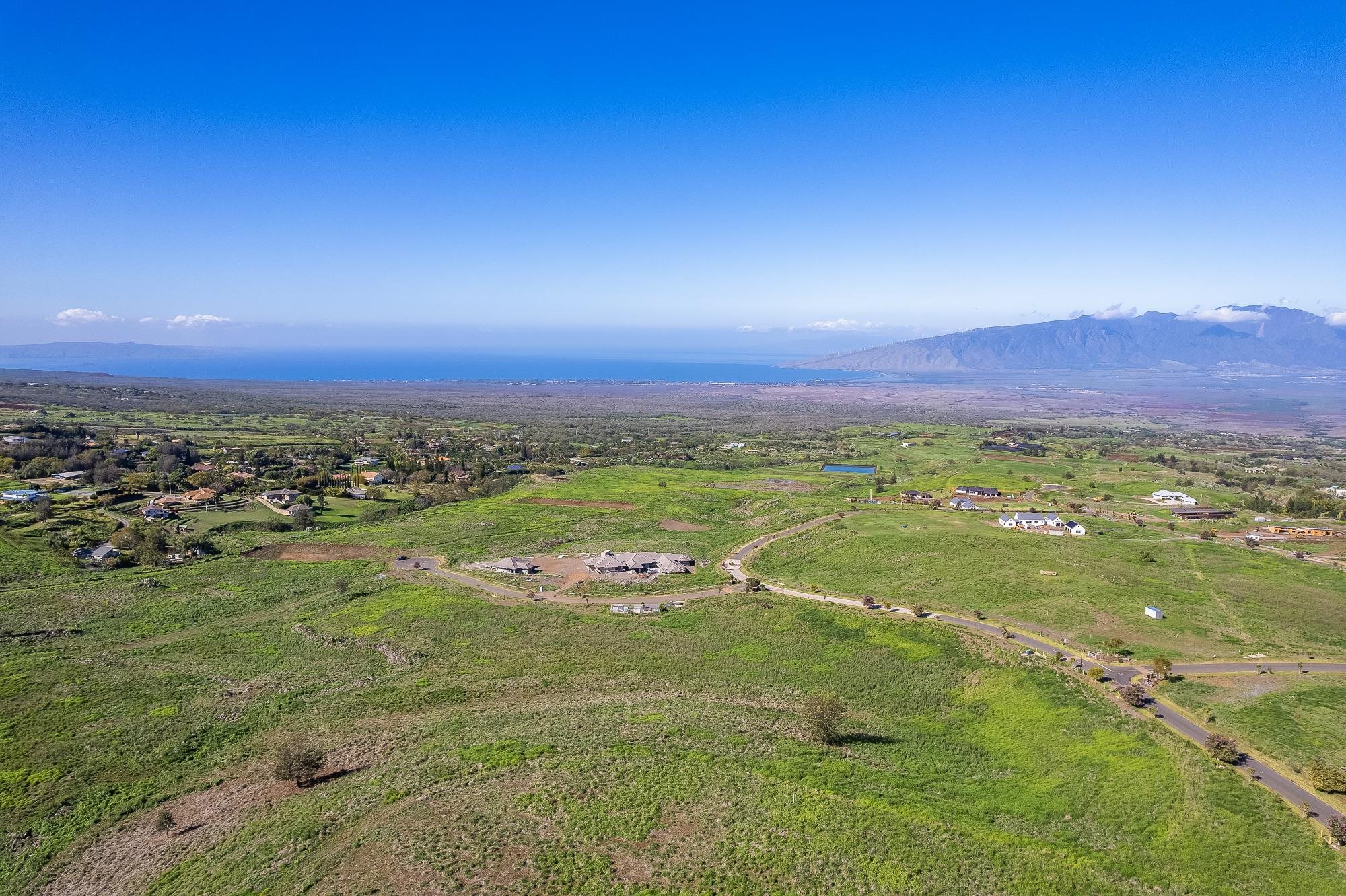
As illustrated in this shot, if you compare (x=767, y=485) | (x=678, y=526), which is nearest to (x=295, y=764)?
(x=678, y=526)

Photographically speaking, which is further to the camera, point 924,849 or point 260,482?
point 260,482

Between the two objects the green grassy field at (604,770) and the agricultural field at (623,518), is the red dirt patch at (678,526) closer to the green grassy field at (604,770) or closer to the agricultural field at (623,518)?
the agricultural field at (623,518)

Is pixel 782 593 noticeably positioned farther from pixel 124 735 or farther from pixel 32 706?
pixel 32 706

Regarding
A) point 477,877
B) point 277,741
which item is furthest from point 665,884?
point 277,741

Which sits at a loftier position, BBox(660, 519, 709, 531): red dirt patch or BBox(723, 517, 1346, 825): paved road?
BBox(723, 517, 1346, 825): paved road

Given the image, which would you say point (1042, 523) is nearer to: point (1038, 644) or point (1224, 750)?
point (1038, 644)

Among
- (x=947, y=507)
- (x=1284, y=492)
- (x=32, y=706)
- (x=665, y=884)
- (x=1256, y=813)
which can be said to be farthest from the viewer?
(x=1284, y=492)

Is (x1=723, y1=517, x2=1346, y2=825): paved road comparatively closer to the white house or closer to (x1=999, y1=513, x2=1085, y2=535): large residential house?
(x1=999, y1=513, x2=1085, y2=535): large residential house

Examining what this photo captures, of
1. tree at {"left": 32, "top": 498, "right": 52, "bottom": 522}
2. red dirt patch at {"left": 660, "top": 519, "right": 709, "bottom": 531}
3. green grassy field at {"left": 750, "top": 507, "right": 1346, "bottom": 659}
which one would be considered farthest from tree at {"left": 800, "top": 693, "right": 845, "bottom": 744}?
tree at {"left": 32, "top": 498, "right": 52, "bottom": 522}
